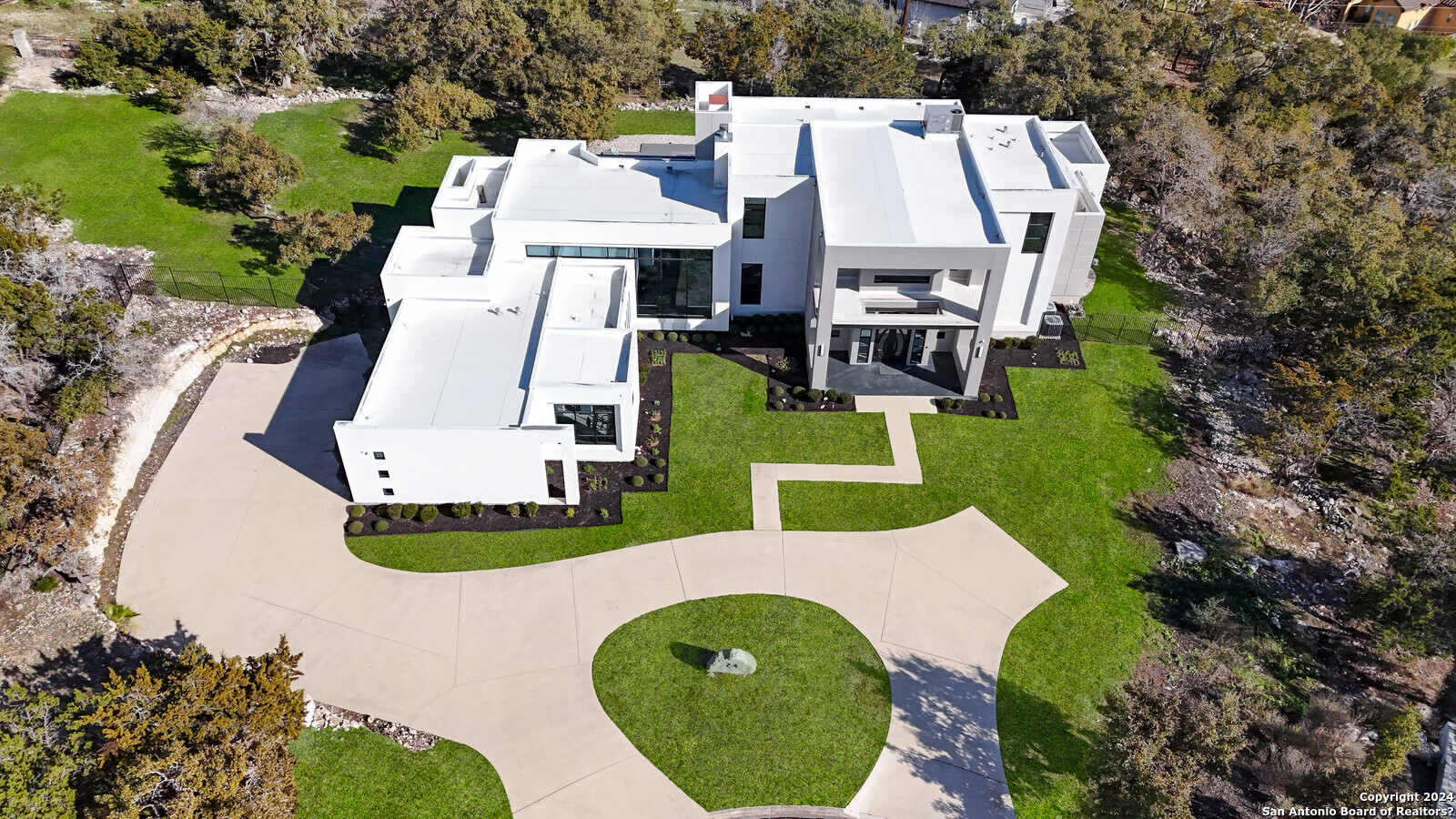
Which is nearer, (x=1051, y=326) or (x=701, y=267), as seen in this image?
(x=701, y=267)

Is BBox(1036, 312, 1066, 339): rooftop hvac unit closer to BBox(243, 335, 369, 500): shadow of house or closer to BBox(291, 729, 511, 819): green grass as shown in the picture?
BBox(291, 729, 511, 819): green grass

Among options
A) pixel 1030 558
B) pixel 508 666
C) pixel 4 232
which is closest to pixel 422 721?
pixel 508 666

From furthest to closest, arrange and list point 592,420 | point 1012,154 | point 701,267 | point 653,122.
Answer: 1. point 653,122
2. point 1012,154
3. point 701,267
4. point 592,420

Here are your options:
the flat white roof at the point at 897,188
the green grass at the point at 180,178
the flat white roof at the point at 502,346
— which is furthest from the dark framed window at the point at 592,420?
the green grass at the point at 180,178

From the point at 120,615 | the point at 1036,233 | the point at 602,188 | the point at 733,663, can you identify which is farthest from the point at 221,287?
the point at 1036,233

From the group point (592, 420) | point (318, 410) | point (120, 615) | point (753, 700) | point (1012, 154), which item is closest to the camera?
point (753, 700)

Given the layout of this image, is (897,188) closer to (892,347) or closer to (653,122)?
(892,347)

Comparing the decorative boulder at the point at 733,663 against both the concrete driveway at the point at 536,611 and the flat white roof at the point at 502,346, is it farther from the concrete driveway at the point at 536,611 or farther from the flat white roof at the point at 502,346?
the flat white roof at the point at 502,346
